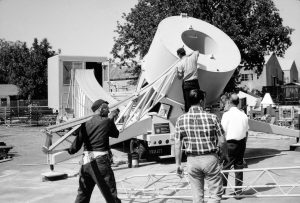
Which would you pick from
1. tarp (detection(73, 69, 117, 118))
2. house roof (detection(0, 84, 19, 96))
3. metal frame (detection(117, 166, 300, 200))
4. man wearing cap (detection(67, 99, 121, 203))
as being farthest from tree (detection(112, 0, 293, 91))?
house roof (detection(0, 84, 19, 96))

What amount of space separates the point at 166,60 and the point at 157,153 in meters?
2.46

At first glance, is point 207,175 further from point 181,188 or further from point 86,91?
point 86,91

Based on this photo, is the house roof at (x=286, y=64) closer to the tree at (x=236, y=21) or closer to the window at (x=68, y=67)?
the tree at (x=236, y=21)

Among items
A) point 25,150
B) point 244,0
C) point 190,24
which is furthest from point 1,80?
point 190,24

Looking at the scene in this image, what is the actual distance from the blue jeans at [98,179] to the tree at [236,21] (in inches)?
864

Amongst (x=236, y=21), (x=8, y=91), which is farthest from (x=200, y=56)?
(x=8, y=91)

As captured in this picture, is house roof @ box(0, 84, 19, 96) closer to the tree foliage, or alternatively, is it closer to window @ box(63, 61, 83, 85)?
the tree foliage

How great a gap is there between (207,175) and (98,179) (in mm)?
1605

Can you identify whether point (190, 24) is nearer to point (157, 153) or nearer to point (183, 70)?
point (183, 70)

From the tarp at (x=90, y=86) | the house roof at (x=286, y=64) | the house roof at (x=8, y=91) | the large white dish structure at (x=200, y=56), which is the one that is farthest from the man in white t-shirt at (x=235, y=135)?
the house roof at (x=286, y=64)

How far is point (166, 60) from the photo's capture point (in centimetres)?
981

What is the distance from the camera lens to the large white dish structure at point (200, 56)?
31.6ft

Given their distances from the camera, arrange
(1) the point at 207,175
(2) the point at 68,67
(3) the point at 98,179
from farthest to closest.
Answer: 1. (2) the point at 68,67
2. (3) the point at 98,179
3. (1) the point at 207,175

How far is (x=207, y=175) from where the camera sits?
14.8ft
